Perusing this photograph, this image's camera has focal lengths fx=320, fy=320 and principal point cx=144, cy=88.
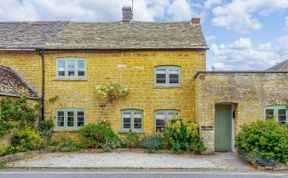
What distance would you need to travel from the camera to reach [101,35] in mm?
20703

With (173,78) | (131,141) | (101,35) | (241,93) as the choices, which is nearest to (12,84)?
(101,35)

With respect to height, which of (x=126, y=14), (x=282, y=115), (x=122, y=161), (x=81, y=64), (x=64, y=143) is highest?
(x=126, y=14)

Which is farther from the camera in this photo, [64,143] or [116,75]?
[116,75]

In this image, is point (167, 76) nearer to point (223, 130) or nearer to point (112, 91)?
point (112, 91)

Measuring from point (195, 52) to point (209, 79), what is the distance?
2635 mm

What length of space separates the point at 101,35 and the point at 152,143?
7952 millimetres

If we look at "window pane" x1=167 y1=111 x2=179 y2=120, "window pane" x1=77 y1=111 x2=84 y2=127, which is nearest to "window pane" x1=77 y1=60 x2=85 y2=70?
"window pane" x1=77 y1=111 x2=84 y2=127

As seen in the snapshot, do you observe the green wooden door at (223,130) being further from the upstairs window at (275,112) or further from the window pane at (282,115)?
the window pane at (282,115)

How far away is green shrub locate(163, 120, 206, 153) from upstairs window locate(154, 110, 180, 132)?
1782 millimetres

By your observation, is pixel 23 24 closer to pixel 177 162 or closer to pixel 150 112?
pixel 150 112

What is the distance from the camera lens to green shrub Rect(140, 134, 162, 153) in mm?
17030

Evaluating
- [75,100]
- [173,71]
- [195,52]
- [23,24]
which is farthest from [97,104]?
[23,24]

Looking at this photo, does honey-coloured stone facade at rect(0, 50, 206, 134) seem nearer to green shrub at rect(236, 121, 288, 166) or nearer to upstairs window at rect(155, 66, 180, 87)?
upstairs window at rect(155, 66, 180, 87)

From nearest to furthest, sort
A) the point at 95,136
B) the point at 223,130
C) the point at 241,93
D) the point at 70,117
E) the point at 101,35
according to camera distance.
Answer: the point at 241,93 < the point at 95,136 < the point at 223,130 < the point at 70,117 < the point at 101,35
